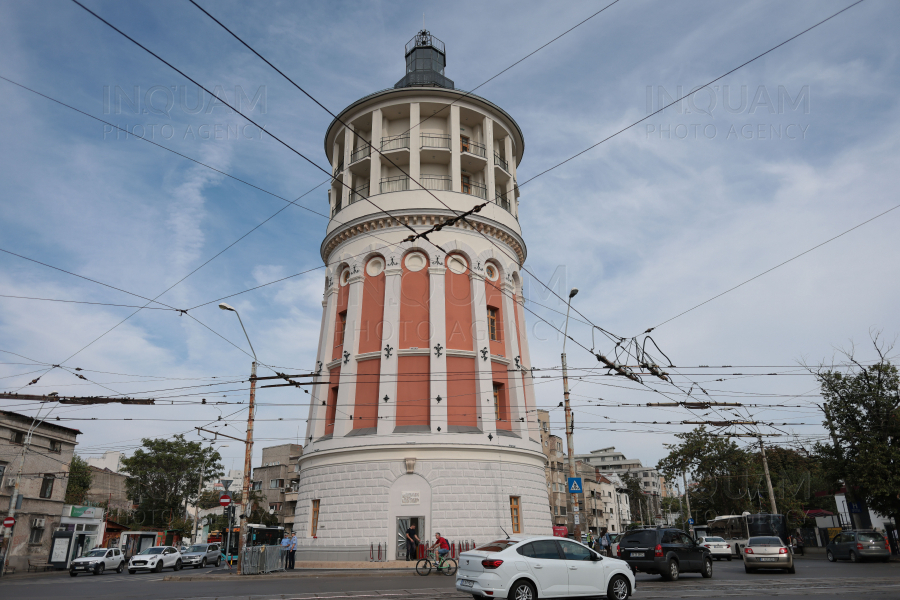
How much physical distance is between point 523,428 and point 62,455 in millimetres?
31230

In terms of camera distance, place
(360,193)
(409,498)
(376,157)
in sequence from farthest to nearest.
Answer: (360,193), (376,157), (409,498)

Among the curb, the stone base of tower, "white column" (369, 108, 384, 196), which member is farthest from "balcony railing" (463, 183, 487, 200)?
the curb

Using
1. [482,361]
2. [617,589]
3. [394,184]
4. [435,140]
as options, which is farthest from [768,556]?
[435,140]

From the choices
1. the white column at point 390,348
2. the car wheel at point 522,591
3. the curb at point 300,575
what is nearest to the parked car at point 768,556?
the curb at point 300,575

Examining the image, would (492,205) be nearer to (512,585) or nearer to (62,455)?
(512,585)

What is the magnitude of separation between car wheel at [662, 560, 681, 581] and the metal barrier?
48.7 ft

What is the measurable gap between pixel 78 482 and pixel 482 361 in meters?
53.0

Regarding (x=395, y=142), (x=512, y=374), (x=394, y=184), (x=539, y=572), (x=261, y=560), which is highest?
(x=395, y=142)

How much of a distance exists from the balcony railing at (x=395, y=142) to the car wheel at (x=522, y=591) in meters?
26.5

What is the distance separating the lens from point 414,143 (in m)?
33.1

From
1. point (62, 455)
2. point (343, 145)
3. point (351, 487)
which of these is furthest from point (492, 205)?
point (62, 455)

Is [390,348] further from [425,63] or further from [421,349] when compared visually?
[425,63]

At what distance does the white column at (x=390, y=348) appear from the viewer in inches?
1132

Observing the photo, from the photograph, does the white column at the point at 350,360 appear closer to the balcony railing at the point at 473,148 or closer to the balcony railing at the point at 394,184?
the balcony railing at the point at 394,184
